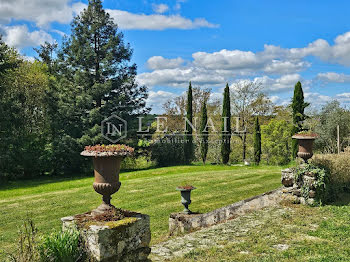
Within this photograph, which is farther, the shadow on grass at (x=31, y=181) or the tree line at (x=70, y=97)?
the tree line at (x=70, y=97)

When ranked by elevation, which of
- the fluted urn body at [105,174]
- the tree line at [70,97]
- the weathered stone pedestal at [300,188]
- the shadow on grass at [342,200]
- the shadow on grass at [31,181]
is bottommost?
the shadow on grass at [31,181]

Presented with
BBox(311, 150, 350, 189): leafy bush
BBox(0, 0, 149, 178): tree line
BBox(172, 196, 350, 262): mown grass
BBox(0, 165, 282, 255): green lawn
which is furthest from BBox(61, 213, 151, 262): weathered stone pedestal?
BBox(0, 0, 149, 178): tree line

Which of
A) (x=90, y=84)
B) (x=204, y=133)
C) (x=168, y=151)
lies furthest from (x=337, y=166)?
→ (x=90, y=84)

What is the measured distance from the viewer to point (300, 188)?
24.8 ft

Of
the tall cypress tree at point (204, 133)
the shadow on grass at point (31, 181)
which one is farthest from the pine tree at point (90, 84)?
the tall cypress tree at point (204, 133)

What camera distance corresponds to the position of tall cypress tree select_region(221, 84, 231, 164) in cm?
2267

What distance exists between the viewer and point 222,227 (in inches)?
238

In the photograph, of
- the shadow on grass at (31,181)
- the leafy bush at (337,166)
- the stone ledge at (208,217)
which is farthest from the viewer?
the shadow on grass at (31,181)

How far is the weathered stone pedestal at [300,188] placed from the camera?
738 centimetres

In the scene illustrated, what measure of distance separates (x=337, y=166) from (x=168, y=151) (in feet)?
53.8

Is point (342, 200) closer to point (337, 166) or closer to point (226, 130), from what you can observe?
point (337, 166)

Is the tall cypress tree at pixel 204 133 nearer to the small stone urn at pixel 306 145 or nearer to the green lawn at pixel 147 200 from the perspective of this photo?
the green lawn at pixel 147 200

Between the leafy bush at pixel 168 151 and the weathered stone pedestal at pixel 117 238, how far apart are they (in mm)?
19881

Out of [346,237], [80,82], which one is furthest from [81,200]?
[80,82]
